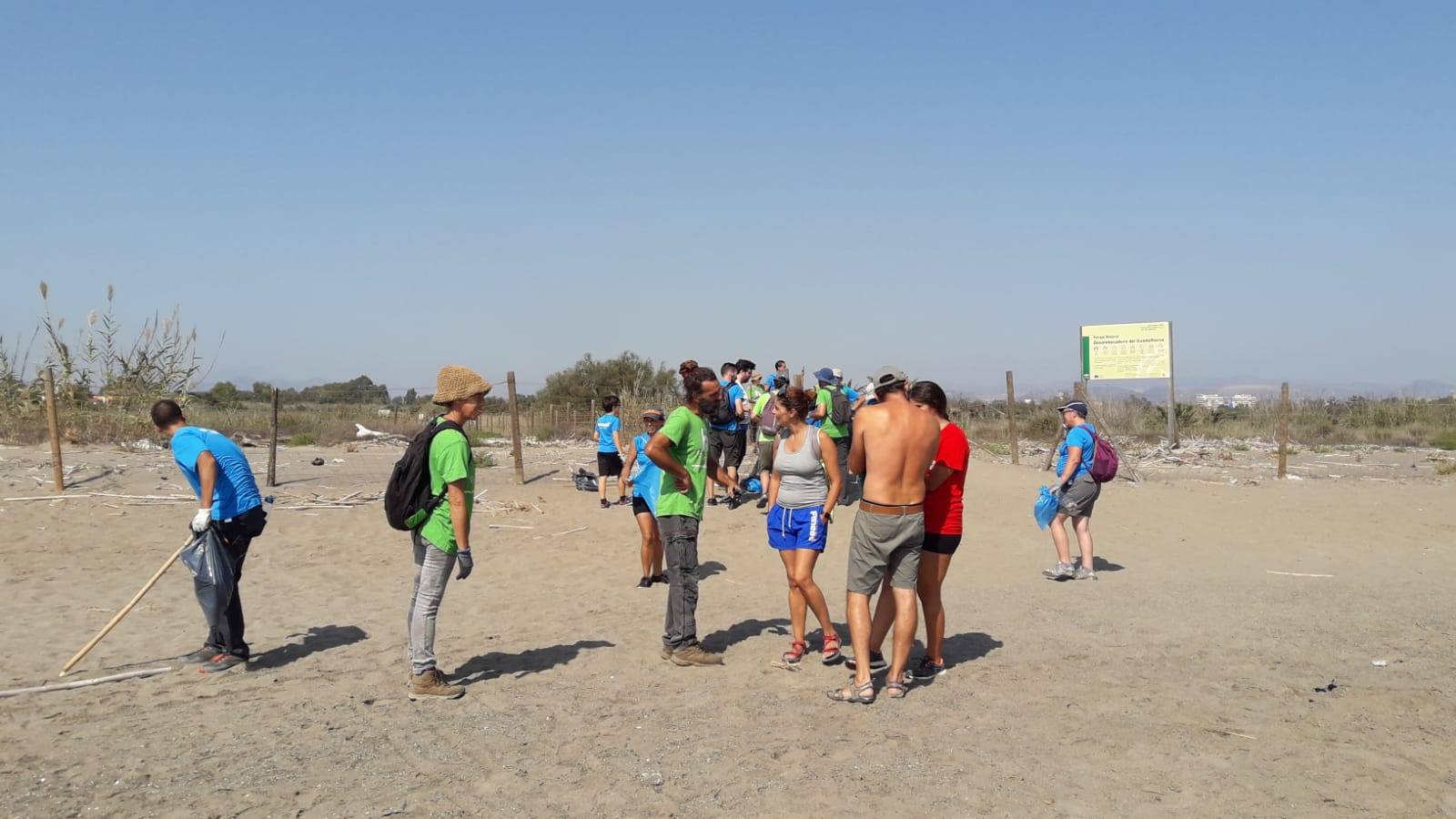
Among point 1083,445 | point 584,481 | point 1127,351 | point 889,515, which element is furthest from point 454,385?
point 1127,351

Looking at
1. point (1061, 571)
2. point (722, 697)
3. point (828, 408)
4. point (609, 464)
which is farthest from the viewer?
point (609, 464)

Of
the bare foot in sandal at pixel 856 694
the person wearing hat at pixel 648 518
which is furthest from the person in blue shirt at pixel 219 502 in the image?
the bare foot in sandal at pixel 856 694

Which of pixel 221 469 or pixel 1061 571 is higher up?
pixel 221 469

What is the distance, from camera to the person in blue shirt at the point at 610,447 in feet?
41.7

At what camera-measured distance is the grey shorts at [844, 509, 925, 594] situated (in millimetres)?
5480

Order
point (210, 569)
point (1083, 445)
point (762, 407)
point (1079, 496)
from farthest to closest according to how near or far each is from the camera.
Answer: point (762, 407), point (1079, 496), point (1083, 445), point (210, 569)

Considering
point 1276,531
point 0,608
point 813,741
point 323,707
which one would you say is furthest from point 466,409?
point 1276,531

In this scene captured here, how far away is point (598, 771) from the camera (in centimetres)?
460

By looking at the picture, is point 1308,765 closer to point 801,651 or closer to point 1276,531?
point 801,651

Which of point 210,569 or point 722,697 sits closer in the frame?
point 722,697

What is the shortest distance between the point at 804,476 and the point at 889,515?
78cm

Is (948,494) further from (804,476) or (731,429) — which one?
Result: (731,429)

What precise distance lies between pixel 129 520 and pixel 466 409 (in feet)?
28.4

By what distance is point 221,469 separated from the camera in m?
6.17
